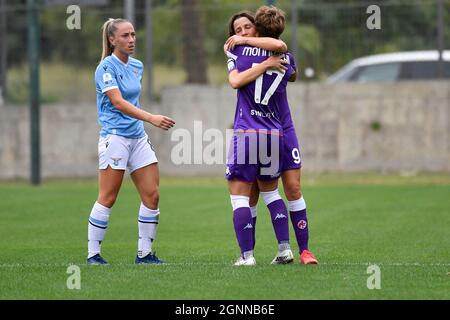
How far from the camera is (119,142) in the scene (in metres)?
9.42

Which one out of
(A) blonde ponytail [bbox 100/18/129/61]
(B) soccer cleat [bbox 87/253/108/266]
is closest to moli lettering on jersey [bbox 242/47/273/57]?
(A) blonde ponytail [bbox 100/18/129/61]

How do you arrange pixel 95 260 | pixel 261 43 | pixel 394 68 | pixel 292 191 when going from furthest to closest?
pixel 394 68 → pixel 95 260 → pixel 292 191 → pixel 261 43

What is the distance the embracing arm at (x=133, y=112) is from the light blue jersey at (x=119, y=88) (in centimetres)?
8

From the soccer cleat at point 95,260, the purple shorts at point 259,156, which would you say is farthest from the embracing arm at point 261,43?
the soccer cleat at point 95,260

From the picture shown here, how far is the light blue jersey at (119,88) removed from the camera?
30.7ft

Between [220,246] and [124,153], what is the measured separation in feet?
8.14

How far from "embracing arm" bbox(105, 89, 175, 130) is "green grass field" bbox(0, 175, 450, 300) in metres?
1.22

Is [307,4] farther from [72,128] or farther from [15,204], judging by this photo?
[15,204]

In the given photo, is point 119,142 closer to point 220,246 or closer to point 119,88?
point 119,88

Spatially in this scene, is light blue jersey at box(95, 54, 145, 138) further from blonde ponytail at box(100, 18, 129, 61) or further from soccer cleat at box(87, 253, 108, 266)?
soccer cleat at box(87, 253, 108, 266)
